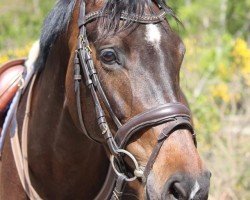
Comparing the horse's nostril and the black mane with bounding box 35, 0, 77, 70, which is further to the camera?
the black mane with bounding box 35, 0, 77, 70

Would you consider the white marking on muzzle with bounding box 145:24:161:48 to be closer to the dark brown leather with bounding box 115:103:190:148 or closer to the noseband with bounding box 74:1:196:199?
the noseband with bounding box 74:1:196:199

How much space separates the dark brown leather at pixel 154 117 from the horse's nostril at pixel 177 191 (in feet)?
0.87

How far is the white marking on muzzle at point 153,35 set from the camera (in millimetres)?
2383

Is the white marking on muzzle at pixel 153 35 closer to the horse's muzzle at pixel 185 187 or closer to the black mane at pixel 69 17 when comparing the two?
the black mane at pixel 69 17

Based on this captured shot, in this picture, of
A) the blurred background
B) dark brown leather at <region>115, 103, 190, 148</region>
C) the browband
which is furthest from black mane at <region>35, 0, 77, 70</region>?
the blurred background

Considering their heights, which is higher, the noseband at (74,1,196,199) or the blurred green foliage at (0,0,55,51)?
the noseband at (74,1,196,199)

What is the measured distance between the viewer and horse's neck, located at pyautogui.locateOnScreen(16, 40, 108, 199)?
288 cm

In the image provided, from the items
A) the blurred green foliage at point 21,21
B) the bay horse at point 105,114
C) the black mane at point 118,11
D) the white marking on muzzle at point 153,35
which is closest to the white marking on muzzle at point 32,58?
the bay horse at point 105,114

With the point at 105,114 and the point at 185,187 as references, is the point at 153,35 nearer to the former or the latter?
the point at 105,114

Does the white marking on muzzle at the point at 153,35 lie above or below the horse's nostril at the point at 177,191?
above

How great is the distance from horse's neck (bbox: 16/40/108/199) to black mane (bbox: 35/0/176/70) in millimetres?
60

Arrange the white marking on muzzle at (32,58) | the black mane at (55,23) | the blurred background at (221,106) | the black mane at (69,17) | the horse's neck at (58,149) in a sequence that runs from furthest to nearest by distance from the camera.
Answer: the blurred background at (221,106) < the white marking on muzzle at (32,58) < the horse's neck at (58,149) < the black mane at (55,23) < the black mane at (69,17)

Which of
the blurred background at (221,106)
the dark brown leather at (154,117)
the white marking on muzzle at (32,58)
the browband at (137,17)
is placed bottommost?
the blurred background at (221,106)

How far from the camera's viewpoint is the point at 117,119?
2.43 meters
